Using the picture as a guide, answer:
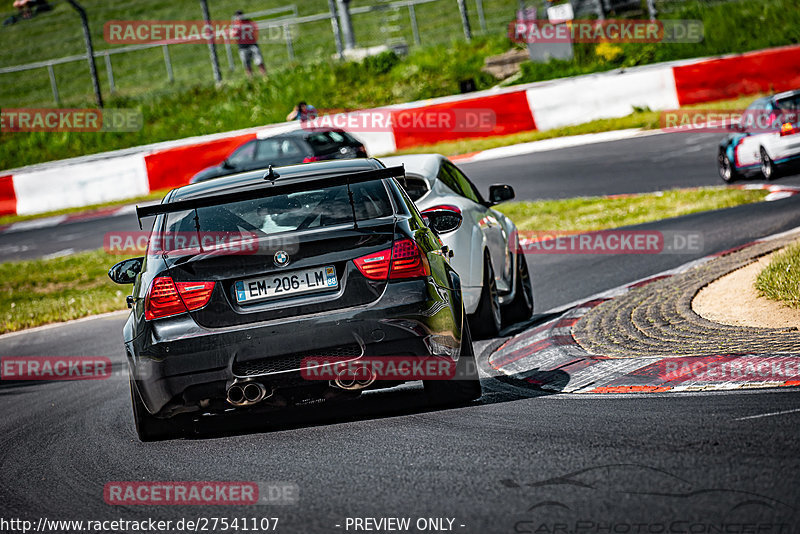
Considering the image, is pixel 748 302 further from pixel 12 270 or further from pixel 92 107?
pixel 92 107

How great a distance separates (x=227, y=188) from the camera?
643 centimetres

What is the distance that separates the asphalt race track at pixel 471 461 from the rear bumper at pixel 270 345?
345mm

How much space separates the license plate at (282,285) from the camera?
562 centimetres

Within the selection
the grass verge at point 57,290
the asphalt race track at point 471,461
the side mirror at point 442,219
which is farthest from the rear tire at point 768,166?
the asphalt race track at point 471,461

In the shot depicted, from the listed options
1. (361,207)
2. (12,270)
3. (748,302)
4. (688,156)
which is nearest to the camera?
(361,207)

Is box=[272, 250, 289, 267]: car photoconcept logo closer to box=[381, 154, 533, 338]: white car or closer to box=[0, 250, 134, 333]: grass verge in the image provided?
box=[381, 154, 533, 338]: white car

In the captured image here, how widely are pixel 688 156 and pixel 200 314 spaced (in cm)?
1502

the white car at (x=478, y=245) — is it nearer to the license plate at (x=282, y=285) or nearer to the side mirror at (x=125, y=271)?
the side mirror at (x=125, y=271)

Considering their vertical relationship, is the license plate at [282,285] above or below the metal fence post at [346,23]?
below

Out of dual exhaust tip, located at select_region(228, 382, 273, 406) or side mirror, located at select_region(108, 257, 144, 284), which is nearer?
dual exhaust tip, located at select_region(228, 382, 273, 406)

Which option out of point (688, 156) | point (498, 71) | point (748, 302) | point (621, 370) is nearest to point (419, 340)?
point (621, 370)

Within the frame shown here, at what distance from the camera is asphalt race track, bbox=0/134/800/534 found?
395 centimetres

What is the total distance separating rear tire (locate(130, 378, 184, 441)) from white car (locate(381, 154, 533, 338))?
248cm

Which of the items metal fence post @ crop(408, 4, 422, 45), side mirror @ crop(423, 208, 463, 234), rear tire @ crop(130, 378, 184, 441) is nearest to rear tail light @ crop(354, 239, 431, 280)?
side mirror @ crop(423, 208, 463, 234)
